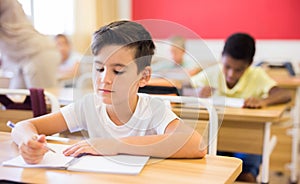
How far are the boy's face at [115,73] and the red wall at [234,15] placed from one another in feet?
12.7

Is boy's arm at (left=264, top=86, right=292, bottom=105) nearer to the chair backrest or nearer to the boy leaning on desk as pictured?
the chair backrest

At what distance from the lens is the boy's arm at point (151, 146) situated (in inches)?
42.0

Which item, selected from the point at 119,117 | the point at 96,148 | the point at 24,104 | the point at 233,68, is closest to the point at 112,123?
the point at 119,117

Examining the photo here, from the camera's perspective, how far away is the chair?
63.0 inches

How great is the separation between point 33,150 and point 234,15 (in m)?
4.21

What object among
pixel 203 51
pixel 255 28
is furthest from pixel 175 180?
pixel 255 28

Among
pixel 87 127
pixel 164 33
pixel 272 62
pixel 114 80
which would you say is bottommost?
pixel 272 62

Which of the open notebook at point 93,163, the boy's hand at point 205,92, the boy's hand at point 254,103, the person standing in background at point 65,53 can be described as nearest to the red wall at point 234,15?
the person standing in background at point 65,53

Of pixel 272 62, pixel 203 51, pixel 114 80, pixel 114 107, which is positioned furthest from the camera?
pixel 272 62

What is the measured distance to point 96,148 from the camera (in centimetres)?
108

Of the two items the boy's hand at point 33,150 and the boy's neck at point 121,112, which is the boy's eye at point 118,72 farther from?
the boy's hand at point 33,150

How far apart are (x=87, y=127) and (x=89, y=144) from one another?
169mm

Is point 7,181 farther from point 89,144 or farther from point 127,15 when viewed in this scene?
point 127,15

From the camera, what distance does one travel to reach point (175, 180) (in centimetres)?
92
